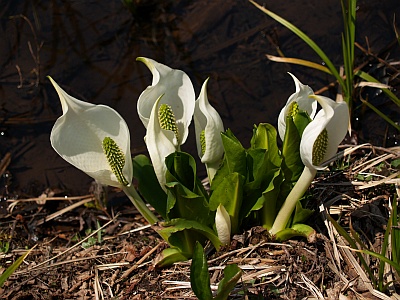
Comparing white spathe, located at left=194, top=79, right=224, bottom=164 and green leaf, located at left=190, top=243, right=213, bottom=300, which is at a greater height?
white spathe, located at left=194, top=79, right=224, bottom=164

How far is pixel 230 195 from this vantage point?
1.96m

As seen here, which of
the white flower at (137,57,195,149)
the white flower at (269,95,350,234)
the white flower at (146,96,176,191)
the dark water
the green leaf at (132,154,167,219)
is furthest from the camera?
the dark water

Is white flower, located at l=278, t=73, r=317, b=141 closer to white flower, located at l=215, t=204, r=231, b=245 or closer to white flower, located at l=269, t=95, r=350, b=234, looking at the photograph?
white flower, located at l=269, t=95, r=350, b=234

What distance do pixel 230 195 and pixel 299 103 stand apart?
389 millimetres

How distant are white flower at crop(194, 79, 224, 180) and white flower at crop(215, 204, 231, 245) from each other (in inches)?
7.5

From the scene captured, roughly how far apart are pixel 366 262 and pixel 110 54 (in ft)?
6.75

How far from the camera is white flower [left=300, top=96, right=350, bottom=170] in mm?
1628

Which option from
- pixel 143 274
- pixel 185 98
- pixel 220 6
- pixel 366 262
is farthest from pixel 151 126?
pixel 220 6

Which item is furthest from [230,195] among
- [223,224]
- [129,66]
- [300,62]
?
[129,66]

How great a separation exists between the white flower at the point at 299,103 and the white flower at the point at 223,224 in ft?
1.09

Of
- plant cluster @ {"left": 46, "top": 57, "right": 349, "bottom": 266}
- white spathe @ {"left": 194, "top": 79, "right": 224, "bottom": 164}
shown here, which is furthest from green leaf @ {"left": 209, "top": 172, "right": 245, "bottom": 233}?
white spathe @ {"left": 194, "top": 79, "right": 224, "bottom": 164}

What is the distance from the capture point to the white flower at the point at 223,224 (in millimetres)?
1951

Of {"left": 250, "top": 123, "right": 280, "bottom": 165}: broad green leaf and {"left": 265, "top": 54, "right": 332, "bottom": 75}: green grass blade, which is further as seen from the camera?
{"left": 265, "top": 54, "right": 332, "bottom": 75}: green grass blade

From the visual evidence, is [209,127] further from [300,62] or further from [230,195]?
[300,62]
